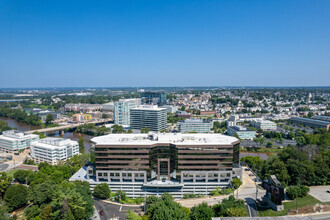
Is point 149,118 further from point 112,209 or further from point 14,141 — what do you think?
point 112,209

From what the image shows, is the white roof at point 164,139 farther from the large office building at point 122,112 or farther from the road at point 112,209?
the large office building at point 122,112

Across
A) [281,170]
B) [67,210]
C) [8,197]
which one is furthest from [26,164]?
[281,170]

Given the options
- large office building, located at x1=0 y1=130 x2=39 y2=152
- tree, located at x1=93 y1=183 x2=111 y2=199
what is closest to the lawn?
tree, located at x1=93 y1=183 x2=111 y2=199

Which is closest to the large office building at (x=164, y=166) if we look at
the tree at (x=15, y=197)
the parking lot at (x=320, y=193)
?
the tree at (x=15, y=197)

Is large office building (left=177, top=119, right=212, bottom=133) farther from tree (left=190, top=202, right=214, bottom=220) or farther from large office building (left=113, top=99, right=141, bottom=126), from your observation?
tree (left=190, top=202, right=214, bottom=220)

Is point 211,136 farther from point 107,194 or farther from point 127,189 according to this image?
point 107,194

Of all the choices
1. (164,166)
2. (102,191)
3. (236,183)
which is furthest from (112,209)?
(236,183)
